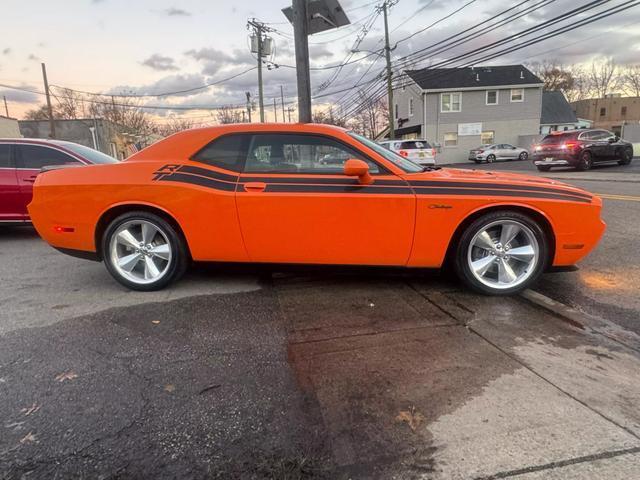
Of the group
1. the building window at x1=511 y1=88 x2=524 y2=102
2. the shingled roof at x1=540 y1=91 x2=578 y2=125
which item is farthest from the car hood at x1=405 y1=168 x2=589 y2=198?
the shingled roof at x1=540 y1=91 x2=578 y2=125

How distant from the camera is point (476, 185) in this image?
144 inches

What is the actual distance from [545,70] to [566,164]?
66.3m

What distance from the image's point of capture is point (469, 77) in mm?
35500

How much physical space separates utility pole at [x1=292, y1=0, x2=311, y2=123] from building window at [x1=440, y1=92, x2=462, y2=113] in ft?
94.1

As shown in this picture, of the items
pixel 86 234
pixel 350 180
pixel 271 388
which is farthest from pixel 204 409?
pixel 86 234

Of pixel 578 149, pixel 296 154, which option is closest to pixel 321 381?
pixel 296 154

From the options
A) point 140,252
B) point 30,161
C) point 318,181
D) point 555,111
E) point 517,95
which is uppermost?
point 517,95

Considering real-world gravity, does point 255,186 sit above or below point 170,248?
above

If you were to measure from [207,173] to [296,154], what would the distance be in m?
0.82

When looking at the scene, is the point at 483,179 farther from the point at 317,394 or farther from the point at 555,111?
the point at 555,111

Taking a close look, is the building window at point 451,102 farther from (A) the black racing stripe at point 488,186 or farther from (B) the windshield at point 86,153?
(A) the black racing stripe at point 488,186

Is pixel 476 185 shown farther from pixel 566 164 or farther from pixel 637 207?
pixel 566 164

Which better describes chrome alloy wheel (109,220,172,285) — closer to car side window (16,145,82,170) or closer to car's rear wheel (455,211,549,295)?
car's rear wheel (455,211,549,295)

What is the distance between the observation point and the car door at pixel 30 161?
6.31 meters
